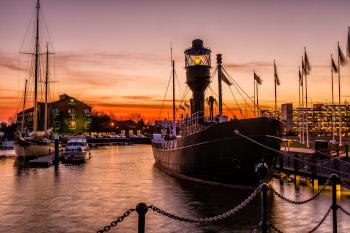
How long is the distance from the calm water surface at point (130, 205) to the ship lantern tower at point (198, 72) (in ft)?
20.4

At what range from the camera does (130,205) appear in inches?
706

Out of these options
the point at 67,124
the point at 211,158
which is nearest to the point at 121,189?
the point at 211,158

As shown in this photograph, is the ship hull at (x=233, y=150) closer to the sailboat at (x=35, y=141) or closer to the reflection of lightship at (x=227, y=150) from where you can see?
the reflection of lightship at (x=227, y=150)

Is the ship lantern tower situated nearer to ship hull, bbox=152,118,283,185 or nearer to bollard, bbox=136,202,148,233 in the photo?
ship hull, bbox=152,118,283,185

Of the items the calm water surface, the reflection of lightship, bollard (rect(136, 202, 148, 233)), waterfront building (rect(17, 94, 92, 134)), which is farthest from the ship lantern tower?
waterfront building (rect(17, 94, 92, 134))

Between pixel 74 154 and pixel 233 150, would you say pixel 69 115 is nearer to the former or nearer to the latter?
pixel 74 154

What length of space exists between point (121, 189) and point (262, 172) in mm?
14130

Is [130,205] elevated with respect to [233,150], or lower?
lower

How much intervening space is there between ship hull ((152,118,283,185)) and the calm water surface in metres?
0.96

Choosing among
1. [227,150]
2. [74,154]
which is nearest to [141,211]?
[227,150]

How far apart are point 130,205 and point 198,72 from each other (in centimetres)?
1322

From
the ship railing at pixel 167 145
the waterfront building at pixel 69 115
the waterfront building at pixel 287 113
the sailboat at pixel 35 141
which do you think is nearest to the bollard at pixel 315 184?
the ship railing at pixel 167 145

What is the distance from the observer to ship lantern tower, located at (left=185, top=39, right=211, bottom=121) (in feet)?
93.1

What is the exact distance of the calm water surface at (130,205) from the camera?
1318 cm
